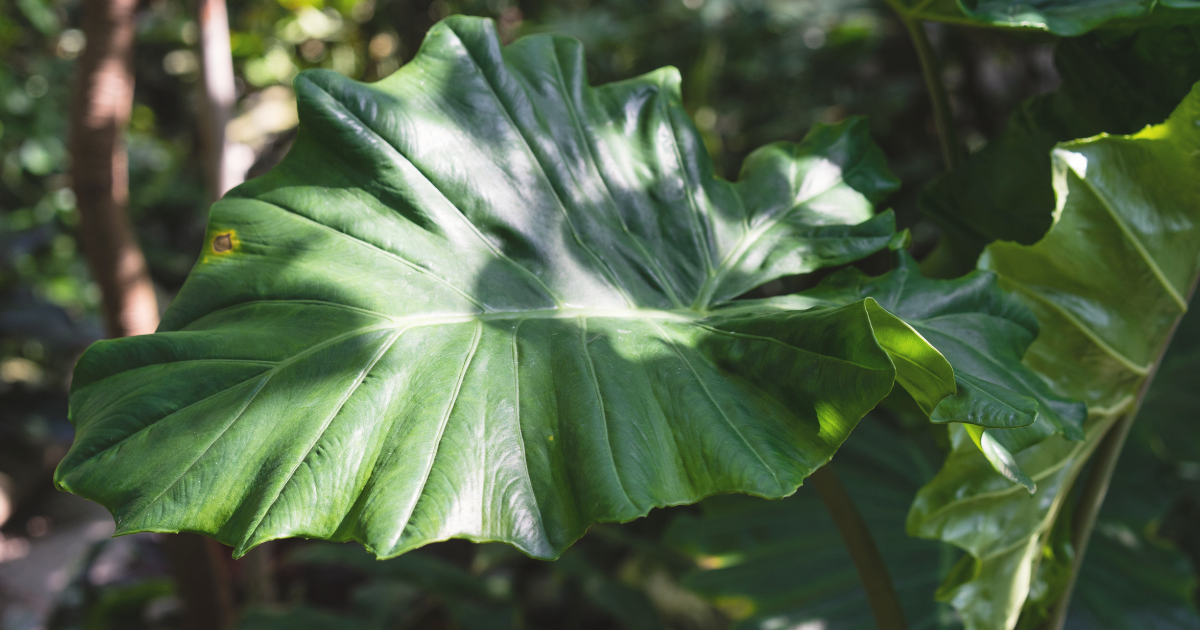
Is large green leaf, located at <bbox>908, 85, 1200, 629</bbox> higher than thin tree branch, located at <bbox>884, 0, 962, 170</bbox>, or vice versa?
thin tree branch, located at <bbox>884, 0, 962, 170</bbox>

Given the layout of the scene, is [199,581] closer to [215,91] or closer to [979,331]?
[215,91]

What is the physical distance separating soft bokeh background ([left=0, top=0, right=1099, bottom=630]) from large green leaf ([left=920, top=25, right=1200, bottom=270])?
8 cm

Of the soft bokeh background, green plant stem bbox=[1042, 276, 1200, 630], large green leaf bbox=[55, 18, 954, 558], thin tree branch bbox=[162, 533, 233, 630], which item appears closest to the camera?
large green leaf bbox=[55, 18, 954, 558]

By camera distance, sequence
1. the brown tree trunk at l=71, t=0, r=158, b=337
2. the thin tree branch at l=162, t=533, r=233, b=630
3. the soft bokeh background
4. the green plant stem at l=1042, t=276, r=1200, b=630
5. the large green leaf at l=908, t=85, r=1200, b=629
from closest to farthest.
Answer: the large green leaf at l=908, t=85, r=1200, b=629 < the green plant stem at l=1042, t=276, r=1200, b=630 < the brown tree trunk at l=71, t=0, r=158, b=337 < the thin tree branch at l=162, t=533, r=233, b=630 < the soft bokeh background

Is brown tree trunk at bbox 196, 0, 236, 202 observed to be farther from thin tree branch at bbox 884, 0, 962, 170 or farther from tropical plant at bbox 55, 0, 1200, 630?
thin tree branch at bbox 884, 0, 962, 170

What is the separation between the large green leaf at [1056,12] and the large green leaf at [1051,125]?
6cm

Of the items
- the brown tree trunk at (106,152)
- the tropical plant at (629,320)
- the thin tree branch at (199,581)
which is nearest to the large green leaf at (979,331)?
the tropical plant at (629,320)

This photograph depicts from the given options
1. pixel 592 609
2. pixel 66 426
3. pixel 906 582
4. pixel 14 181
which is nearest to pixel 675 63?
pixel 592 609

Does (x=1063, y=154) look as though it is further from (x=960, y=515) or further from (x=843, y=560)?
(x=843, y=560)

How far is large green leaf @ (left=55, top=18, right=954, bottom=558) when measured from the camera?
54 centimetres

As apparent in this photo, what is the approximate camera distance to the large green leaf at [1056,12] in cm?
75

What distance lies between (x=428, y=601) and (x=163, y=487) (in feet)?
4.82

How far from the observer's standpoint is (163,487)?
1.72 feet

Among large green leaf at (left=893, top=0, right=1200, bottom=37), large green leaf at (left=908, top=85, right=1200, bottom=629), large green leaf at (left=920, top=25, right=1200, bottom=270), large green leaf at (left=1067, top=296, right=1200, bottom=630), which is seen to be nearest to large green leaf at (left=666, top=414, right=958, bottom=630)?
large green leaf at (left=1067, top=296, right=1200, bottom=630)
